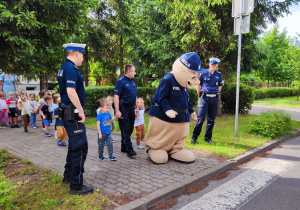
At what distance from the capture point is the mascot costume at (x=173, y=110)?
184 inches

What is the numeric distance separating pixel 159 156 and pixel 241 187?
Result: 161 centimetres

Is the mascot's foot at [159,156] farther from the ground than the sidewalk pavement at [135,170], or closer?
farther from the ground

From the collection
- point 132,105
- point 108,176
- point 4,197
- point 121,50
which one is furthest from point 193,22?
point 121,50

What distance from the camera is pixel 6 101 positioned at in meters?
8.70

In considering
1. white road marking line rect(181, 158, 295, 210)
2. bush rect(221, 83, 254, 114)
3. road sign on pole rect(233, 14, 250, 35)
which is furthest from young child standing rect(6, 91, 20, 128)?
bush rect(221, 83, 254, 114)

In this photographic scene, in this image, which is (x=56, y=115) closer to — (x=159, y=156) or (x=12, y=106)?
(x=159, y=156)

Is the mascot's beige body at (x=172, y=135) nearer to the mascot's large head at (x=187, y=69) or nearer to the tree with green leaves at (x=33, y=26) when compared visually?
the mascot's large head at (x=187, y=69)

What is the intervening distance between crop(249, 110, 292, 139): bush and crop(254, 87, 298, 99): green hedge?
64.0 feet

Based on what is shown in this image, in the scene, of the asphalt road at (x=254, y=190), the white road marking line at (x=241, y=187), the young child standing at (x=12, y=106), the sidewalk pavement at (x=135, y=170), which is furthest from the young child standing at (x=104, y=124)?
the young child standing at (x=12, y=106)

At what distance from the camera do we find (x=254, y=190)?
3.96m

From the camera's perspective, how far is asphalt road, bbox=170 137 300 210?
3479mm

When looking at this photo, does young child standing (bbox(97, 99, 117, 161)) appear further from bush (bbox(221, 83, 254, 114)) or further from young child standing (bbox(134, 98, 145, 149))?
bush (bbox(221, 83, 254, 114))

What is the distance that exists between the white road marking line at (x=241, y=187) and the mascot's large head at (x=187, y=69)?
6.59ft

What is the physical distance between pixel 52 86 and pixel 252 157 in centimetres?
1255
